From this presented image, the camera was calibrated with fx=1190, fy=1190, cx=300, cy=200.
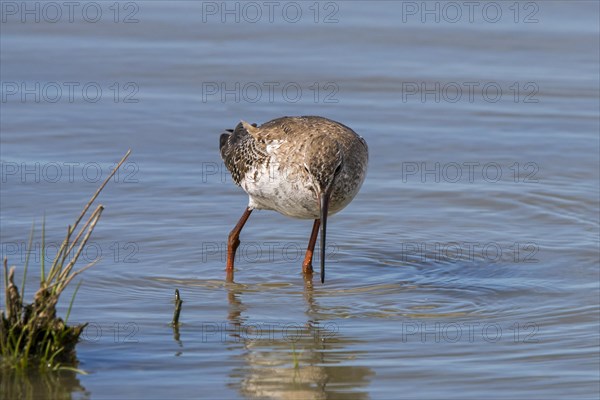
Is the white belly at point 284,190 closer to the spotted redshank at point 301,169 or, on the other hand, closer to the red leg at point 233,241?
the spotted redshank at point 301,169

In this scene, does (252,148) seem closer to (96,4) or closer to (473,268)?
(473,268)

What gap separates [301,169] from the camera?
28.2 feet

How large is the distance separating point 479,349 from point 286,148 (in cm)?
233

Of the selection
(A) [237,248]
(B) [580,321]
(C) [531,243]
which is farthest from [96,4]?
(B) [580,321]

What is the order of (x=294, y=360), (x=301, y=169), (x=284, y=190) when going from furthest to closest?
(x=284, y=190), (x=301, y=169), (x=294, y=360)

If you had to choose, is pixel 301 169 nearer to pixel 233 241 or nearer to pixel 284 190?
pixel 284 190

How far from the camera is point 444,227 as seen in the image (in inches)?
405

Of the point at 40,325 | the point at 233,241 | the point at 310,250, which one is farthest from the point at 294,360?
the point at 233,241

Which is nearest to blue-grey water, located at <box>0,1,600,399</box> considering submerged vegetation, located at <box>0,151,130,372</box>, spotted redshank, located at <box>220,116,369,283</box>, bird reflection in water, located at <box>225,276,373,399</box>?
bird reflection in water, located at <box>225,276,373,399</box>

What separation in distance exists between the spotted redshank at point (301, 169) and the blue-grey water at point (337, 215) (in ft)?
1.82

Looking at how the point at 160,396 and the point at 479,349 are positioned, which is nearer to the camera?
the point at 160,396

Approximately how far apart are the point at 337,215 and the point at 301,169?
210 centimetres

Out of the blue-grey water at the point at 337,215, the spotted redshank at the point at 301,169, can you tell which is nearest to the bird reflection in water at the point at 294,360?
the blue-grey water at the point at 337,215

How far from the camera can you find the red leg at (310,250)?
9289 mm
